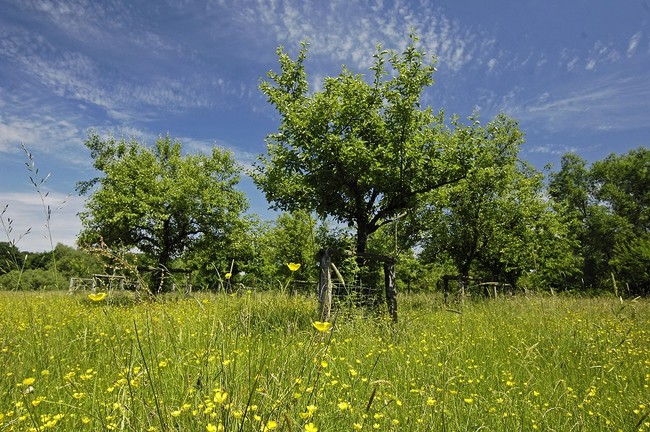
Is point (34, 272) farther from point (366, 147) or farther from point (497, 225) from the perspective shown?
point (497, 225)

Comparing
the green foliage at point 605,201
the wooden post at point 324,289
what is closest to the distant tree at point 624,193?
the green foliage at point 605,201

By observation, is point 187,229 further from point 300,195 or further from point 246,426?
point 246,426

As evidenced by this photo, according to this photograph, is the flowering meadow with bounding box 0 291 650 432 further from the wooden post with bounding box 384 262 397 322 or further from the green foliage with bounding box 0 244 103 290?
the wooden post with bounding box 384 262 397 322

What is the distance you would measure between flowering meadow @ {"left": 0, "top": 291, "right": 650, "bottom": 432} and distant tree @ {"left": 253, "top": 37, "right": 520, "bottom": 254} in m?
4.75

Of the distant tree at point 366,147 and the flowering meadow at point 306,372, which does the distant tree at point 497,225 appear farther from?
the flowering meadow at point 306,372

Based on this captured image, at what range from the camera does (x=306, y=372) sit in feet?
13.2

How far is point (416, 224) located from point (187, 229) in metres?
16.0

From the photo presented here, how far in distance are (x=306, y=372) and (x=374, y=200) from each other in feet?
33.1

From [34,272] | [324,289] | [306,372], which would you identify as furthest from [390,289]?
[34,272]

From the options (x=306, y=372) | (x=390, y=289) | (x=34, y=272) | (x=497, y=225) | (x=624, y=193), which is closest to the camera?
(x=306, y=372)

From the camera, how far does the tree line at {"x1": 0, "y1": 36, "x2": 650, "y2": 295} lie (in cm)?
1162

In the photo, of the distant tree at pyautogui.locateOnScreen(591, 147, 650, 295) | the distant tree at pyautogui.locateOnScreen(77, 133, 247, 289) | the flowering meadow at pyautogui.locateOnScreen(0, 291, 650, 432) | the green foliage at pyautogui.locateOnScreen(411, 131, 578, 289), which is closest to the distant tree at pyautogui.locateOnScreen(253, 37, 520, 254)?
the flowering meadow at pyautogui.locateOnScreen(0, 291, 650, 432)

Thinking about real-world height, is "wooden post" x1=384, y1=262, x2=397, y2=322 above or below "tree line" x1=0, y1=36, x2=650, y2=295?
below

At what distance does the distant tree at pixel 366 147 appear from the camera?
1142 cm
